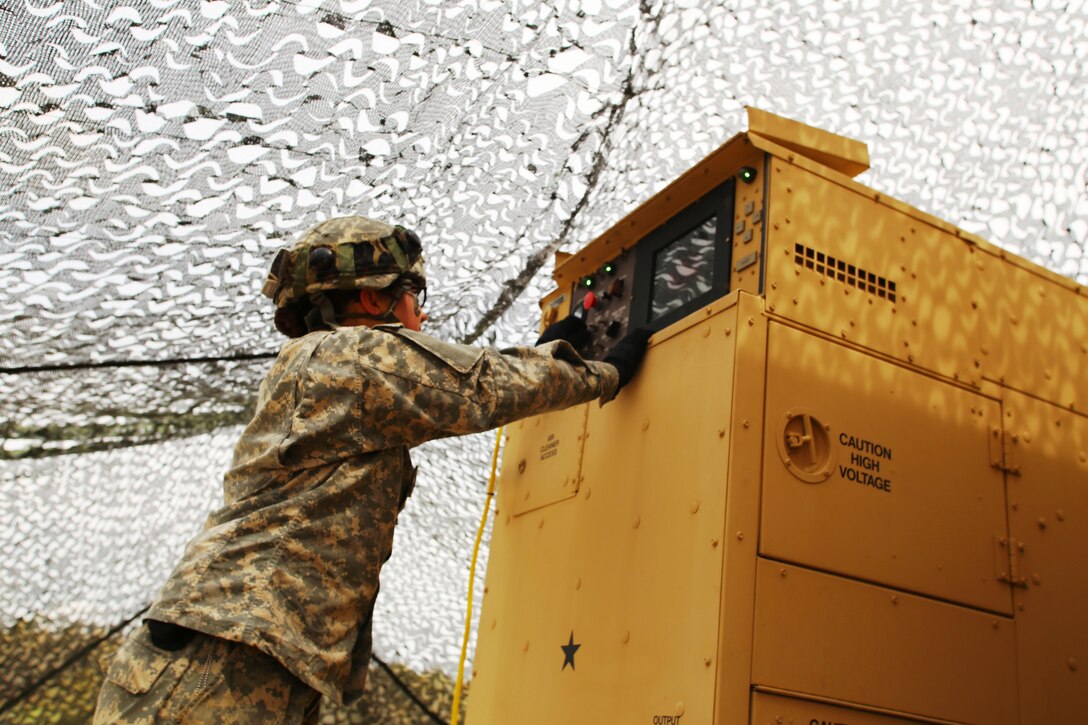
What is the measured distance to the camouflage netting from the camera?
139 inches

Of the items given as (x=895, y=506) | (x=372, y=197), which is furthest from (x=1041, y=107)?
(x=372, y=197)

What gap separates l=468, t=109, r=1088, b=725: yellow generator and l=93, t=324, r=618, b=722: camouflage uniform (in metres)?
0.56

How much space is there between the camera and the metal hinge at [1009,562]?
297 cm

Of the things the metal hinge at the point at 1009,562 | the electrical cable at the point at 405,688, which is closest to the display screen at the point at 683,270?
the metal hinge at the point at 1009,562

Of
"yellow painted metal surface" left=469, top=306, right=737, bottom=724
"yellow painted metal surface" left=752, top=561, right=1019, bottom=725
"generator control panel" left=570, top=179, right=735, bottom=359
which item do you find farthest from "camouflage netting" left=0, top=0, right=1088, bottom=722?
"yellow painted metal surface" left=752, top=561, right=1019, bottom=725

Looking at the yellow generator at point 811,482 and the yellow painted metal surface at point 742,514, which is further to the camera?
the yellow generator at point 811,482

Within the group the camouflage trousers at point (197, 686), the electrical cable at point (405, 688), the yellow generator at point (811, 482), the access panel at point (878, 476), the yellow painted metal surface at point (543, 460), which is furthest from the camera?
the electrical cable at point (405, 688)

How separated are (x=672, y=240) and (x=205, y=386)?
264cm

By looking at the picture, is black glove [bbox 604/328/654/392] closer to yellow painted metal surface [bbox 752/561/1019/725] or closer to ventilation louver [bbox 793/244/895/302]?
ventilation louver [bbox 793/244/895/302]

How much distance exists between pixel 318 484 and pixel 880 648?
5.20ft

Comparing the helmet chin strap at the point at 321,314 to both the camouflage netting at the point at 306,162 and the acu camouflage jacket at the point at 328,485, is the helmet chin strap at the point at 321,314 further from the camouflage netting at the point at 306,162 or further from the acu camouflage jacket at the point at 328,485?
the camouflage netting at the point at 306,162

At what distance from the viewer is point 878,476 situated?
2.86 m

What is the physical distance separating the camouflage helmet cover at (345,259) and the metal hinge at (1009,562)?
1.96 meters

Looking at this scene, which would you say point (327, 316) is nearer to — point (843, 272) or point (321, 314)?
point (321, 314)
